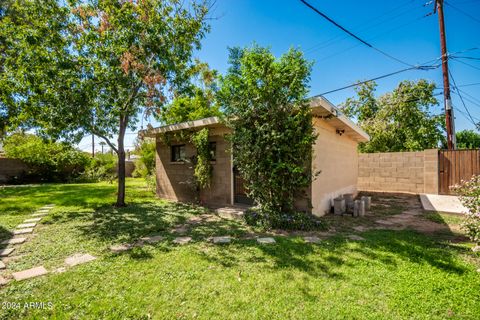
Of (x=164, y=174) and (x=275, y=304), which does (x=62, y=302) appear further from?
(x=164, y=174)

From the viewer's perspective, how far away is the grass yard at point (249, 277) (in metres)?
2.34

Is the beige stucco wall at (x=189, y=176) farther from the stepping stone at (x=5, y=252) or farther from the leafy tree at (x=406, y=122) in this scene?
the leafy tree at (x=406, y=122)

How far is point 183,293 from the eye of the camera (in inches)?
104

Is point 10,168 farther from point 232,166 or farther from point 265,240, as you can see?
point 265,240

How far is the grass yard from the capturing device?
234 centimetres

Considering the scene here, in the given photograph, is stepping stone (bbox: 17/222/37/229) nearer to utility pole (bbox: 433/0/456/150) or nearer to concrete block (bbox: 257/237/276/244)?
concrete block (bbox: 257/237/276/244)

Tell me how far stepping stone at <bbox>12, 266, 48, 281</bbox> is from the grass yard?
95mm

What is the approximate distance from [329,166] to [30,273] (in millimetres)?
7165

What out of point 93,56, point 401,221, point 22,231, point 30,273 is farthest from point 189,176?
point 401,221

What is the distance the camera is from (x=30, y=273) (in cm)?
313

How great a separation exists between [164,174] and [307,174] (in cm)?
620

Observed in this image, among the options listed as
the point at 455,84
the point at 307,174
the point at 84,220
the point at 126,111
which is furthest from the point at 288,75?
the point at 455,84

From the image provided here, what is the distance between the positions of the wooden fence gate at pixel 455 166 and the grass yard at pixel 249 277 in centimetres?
588

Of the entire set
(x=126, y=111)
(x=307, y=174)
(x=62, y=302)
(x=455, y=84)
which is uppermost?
(x=455, y=84)
